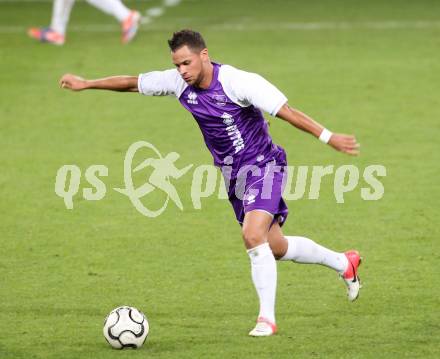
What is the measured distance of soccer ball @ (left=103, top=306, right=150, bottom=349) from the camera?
679 cm

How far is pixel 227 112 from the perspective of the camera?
288 inches

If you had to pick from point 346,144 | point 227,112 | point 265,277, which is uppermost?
point 227,112

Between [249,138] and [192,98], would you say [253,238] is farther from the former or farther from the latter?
[192,98]

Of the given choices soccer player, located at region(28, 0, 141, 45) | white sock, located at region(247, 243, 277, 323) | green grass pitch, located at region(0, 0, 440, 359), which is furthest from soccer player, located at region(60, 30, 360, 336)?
soccer player, located at region(28, 0, 141, 45)

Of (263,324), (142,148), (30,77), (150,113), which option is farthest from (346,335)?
(30,77)

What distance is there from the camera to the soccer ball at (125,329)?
22.3 feet

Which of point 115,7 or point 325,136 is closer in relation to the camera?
point 325,136

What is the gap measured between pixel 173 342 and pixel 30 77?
939cm

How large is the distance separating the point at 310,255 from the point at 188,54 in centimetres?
164

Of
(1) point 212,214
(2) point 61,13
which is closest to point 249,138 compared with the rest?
(1) point 212,214

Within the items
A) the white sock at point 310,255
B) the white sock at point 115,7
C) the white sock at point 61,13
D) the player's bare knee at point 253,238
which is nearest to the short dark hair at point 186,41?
the player's bare knee at point 253,238

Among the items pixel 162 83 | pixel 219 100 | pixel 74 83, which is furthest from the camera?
pixel 74 83

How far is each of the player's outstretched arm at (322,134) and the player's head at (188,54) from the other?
2.05ft

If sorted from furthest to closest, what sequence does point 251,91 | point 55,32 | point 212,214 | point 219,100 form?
point 55,32
point 212,214
point 219,100
point 251,91
